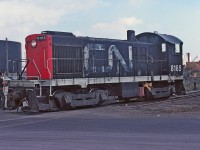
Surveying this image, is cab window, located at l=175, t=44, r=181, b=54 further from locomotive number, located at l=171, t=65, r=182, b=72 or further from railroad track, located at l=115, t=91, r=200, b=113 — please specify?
railroad track, located at l=115, t=91, r=200, b=113

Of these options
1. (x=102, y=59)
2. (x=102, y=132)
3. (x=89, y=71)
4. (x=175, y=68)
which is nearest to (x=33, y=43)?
(x=89, y=71)

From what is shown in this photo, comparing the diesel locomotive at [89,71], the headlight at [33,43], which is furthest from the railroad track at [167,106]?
the headlight at [33,43]

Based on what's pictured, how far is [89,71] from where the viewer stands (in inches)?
696

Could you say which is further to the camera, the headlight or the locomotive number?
the locomotive number

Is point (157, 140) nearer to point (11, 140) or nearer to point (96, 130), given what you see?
point (96, 130)

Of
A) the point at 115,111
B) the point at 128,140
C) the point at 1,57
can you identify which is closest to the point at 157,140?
the point at 128,140

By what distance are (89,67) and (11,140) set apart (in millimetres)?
9196

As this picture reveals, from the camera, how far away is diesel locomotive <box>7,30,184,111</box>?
51.6ft

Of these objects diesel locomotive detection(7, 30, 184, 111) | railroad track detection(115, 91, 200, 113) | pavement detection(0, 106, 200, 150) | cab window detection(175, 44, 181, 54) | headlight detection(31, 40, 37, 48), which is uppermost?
cab window detection(175, 44, 181, 54)

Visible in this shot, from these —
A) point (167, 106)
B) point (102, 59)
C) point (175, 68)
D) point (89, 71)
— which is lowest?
point (167, 106)

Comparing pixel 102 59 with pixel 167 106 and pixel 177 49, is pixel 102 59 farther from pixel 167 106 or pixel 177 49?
pixel 177 49

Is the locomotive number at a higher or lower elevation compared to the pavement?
higher

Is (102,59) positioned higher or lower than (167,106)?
higher

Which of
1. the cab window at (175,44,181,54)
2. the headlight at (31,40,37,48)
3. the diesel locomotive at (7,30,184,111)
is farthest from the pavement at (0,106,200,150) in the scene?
the cab window at (175,44,181,54)
